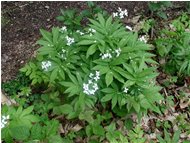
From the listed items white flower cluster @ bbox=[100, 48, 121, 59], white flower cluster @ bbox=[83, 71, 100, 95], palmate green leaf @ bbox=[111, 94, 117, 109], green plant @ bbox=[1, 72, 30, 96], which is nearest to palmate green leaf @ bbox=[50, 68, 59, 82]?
white flower cluster @ bbox=[83, 71, 100, 95]

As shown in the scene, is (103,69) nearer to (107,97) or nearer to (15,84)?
(107,97)

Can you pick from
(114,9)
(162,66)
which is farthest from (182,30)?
(114,9)

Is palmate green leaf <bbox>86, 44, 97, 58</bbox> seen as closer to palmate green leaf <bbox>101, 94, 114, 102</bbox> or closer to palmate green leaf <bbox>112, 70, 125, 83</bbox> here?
palmate green leaf <bbox>112, 70, 125, 83</bbox>

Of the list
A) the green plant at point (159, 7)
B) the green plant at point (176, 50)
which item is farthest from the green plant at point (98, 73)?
the green plant at point (159, 7)

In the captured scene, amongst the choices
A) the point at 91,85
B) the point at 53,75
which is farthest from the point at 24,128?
the point at 91,85

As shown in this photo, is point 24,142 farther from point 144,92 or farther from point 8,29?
point 8,29

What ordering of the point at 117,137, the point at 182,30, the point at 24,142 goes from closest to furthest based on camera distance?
the point at 24,142 < the point at 117,137 < the point at 182,30

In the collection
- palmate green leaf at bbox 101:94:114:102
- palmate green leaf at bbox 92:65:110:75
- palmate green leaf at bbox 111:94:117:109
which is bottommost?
palmate green leaf at bbox 111:94:117:109
